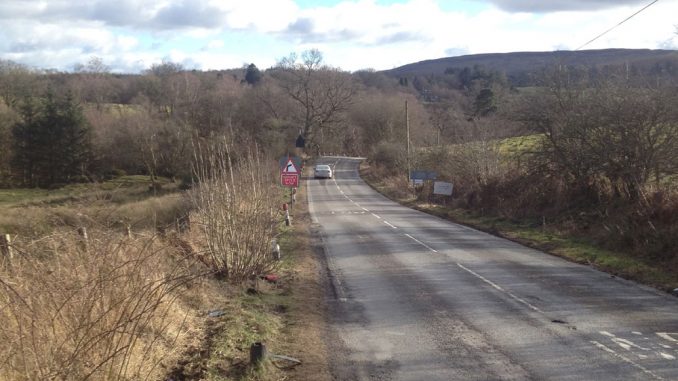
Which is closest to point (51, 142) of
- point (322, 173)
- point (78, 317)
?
point (322, 173)

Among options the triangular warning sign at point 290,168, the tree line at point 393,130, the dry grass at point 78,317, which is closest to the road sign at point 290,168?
the triangular warning sign at point 290,168

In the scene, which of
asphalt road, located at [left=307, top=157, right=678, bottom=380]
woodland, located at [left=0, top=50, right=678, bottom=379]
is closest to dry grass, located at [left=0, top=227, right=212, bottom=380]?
woodland, located at [left=0, top=50, right=678, bottom=379]

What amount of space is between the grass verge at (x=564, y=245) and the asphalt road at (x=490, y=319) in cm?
59

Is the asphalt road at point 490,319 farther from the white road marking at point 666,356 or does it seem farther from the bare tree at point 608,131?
the bare tree at point 608,131

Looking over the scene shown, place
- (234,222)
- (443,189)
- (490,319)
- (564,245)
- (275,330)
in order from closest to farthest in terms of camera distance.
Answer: (275,330) → (490,319) → (234,222) → (564,245) → (443,189)

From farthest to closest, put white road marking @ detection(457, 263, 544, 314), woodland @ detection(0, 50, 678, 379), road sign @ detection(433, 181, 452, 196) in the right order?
1. road sign @ detection(433, 181, 452, 196)
2. white road marking @ detection(457, 263, 544, 314)
3. woodland @ detection(0, 50, 678, 379)

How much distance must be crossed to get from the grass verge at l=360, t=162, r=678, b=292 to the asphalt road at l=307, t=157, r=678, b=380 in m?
0.59

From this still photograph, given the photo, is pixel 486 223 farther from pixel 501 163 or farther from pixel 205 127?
pixel 205 127

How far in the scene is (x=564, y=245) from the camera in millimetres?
18172

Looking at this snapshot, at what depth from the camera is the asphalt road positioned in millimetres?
7180

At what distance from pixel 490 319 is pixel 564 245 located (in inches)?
384

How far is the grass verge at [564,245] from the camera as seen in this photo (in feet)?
42.8

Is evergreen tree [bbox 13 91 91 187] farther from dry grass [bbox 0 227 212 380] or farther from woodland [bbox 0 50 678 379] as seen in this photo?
dry grass [bbox 0 227 212 380]

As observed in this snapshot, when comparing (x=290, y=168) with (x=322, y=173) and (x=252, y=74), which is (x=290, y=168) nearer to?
(x=322, y=173)
